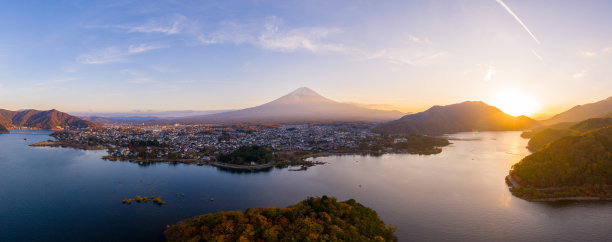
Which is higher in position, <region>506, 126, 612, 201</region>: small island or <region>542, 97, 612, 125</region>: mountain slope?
<region>542, 97, 612, 125</region>: mountain slope

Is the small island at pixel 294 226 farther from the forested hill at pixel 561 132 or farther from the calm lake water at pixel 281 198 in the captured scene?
the forested hill at pixel 561 132

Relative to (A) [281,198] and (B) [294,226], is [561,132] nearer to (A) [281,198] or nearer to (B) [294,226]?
(A) [281,198]

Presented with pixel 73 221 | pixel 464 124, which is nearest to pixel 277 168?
pixel 73 221

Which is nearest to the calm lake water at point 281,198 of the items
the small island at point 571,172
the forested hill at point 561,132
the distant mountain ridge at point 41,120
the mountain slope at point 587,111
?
the small island at point 571,172

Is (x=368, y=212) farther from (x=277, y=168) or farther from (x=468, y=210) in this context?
(x=277, y=168)

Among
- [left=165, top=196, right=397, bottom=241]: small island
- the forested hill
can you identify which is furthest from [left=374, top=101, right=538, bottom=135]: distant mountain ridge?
[left=165, top=196, right=397, bottom=241]: small island

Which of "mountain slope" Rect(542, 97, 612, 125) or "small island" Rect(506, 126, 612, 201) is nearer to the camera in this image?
"small island" Rect(506, 126, 612, 201)

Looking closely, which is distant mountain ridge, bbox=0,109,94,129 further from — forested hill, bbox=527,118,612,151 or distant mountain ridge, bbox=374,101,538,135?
forested hill, bbox=527,118,612,151

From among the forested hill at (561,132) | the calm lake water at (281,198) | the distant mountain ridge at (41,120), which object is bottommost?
the calm lake water at (281,198)

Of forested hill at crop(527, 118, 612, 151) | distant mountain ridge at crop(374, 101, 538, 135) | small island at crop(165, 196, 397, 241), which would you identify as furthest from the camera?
distant mountain ridge at crop(374, 101, 538, 135)
